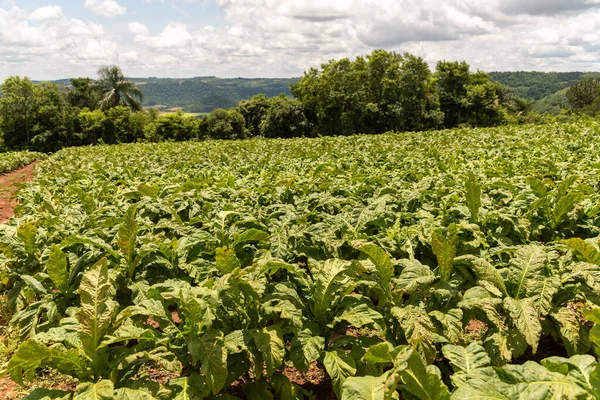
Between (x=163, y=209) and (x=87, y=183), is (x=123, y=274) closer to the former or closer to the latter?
(x=163, y=209)

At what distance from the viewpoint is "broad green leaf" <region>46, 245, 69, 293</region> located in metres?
3.49

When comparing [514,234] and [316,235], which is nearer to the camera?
[316,235]

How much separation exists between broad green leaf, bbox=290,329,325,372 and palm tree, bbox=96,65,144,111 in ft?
240

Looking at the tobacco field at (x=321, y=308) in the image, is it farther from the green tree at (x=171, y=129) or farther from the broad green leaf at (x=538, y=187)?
the green tree at (x=171, y=129)

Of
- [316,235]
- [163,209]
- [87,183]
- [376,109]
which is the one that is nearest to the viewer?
[316,235]

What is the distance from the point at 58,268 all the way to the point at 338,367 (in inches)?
104

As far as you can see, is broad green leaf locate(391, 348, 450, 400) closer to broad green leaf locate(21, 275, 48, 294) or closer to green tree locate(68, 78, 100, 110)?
broad green leaf locate(21, 275, 48, 294)

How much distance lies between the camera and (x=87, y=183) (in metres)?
8.84

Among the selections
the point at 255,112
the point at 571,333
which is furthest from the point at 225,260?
the point at 255,112

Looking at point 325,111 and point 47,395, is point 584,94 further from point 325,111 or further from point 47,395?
point 47,395

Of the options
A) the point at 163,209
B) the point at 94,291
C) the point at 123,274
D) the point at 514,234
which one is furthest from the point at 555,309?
the point at 163,209

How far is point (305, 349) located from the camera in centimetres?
277

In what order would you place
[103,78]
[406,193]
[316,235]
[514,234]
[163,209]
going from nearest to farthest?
[316,235] < [514,234] < [163,209] < [406,193] < [103,78]

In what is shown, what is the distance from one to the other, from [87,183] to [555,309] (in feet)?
29.5
